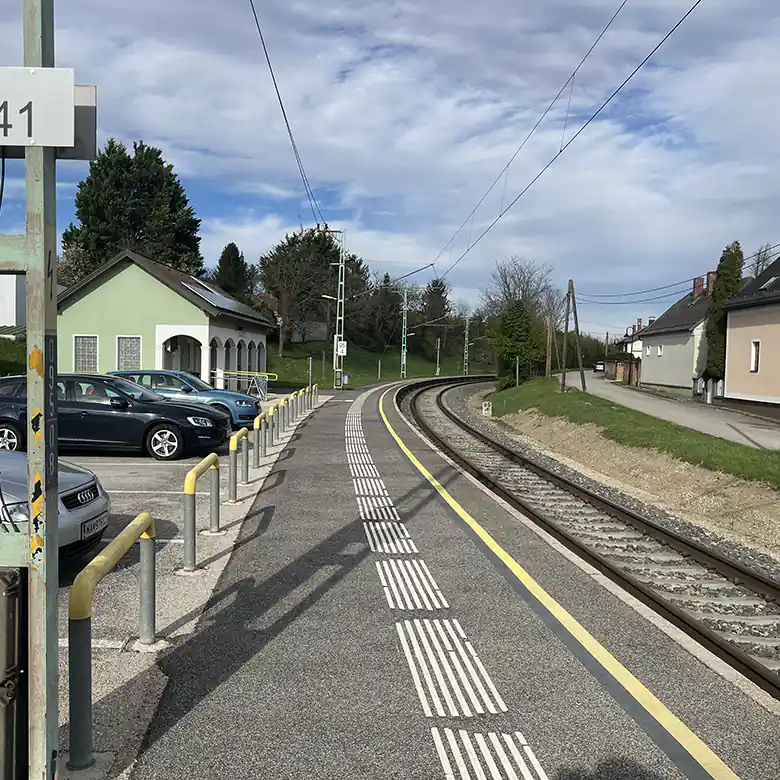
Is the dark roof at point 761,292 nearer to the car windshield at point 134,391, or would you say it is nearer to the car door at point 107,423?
the car windshield at point 134,391

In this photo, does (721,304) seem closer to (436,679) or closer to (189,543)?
(189,543)

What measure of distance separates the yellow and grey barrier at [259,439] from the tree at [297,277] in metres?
56.9

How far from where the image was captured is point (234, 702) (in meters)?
4.31

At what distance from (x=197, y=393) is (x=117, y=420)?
19.1 feet

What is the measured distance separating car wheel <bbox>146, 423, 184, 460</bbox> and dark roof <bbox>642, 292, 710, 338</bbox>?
1276 inches

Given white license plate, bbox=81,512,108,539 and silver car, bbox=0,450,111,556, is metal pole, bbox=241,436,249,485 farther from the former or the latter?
white license plate, bbox=81,512,108,539

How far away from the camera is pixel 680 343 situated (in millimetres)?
44500

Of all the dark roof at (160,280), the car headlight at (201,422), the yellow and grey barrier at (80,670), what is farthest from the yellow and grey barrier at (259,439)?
the dark roof at (160,280)

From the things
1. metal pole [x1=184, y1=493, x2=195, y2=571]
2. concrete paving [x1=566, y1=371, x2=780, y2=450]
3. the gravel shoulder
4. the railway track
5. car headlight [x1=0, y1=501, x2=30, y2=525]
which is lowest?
the gravel shoulder

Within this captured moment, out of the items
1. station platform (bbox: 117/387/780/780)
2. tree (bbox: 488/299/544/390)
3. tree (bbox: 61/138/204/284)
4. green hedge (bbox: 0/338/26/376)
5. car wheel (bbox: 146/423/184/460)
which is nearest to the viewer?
station platform (bbox: 117/387/780/780)

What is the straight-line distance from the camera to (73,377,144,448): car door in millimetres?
14109

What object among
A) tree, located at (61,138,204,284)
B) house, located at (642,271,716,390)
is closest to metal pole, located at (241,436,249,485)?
house, located at (642,271,716,390)

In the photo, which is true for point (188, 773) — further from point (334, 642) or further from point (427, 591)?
point (427, 591)

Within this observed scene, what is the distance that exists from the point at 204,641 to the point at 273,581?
147 cm
